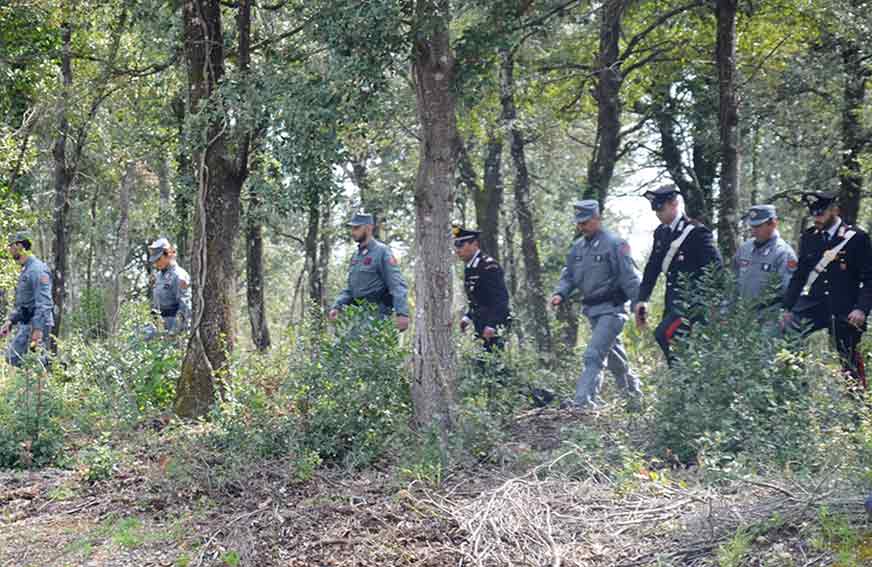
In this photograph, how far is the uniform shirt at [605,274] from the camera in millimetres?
9227

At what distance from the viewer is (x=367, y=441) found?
7277 mm

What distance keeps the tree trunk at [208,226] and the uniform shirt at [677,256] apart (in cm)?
419

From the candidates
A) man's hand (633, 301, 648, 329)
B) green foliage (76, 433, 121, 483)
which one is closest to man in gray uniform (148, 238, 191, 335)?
green foliage (76, 433, 121, 483)

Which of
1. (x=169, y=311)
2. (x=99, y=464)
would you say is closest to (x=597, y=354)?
(x=99, y=464)

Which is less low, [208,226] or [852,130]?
[852,130]

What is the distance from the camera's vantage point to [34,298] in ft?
40.2

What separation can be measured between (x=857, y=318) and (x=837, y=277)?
17.0 inches

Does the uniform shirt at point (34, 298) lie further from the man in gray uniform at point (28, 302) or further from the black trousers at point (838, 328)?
the black trousers at point (838, 328)

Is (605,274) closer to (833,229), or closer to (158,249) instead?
(833,229)

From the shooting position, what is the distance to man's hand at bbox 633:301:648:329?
883 cm

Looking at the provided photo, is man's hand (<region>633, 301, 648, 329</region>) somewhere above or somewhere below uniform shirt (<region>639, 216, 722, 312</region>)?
below

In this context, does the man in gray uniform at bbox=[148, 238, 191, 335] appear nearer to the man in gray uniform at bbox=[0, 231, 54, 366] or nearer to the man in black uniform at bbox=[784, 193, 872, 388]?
the man in gray uniform at bbox=[0, 231, 54, 366]

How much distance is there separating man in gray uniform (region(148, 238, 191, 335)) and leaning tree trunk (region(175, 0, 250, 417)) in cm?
249

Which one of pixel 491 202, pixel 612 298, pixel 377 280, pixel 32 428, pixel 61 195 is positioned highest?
pixel 61 195
